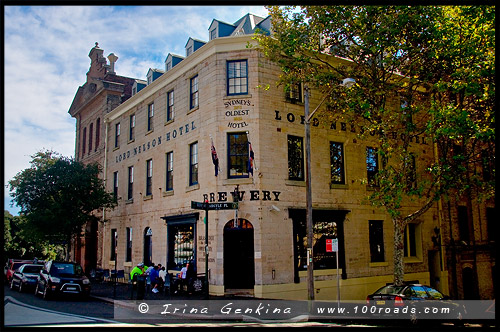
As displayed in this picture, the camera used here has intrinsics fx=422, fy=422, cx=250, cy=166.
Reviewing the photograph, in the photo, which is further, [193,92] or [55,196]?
[55,196]

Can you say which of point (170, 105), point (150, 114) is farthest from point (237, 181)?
point (150, 114)

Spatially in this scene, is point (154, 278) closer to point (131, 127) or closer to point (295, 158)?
point (295, 158)

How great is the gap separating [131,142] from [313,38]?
15.0 m

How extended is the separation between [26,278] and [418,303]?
63.8ft

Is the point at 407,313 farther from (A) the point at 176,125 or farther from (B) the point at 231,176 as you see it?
(A) the point at 176,125

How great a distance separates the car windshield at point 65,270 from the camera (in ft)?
63.2

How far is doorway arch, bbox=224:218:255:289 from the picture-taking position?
18.8 metres

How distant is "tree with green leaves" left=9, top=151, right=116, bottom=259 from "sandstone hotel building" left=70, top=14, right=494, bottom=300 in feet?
11.9

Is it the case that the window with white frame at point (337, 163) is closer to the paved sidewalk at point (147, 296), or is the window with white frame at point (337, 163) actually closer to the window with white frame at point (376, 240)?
the window with white frame at point (376, 240)

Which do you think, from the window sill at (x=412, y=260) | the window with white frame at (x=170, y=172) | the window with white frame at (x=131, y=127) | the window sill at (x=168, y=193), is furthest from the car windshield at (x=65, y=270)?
the window sill at (x=412, y=260)

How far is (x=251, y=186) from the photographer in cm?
1906

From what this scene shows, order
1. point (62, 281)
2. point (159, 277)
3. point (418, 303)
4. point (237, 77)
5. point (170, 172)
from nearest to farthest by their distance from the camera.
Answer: point (418, 303) → point (62, 281) → point (237, 77) → point (159, 277) → point (170, 172)

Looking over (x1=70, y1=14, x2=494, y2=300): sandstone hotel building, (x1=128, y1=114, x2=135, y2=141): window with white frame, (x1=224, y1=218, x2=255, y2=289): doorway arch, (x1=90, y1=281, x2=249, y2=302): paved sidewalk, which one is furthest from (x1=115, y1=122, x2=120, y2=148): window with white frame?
(x1=224, y1=218, x2=255, y2=289): doorway arch

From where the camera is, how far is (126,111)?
96.0ft
